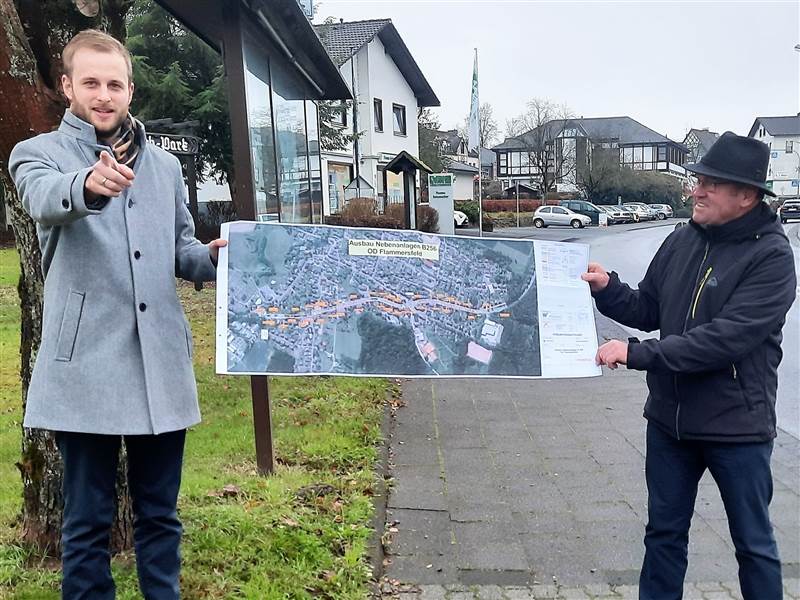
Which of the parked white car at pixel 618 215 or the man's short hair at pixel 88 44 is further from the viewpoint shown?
the parked white car at pixel 618 215

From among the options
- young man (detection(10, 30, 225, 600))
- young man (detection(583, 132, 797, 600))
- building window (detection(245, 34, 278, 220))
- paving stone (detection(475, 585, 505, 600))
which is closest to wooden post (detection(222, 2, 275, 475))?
building window (detection(245, 34, 278, 220))

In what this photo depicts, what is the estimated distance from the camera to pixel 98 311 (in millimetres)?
2496

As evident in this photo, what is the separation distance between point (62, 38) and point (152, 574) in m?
2.28

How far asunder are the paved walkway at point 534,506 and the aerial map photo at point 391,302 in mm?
1156

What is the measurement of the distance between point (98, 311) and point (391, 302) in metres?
1.32

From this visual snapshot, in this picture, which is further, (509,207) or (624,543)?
(509,207)

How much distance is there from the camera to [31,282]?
3336mm

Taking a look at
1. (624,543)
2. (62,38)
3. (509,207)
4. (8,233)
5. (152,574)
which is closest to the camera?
(152,574)

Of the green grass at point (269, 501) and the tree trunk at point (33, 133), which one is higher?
the tree trunk at point (33, 133)

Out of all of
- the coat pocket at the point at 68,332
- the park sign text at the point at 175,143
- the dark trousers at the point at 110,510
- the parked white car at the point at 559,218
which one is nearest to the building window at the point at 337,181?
the parked white car at the point at 559,218

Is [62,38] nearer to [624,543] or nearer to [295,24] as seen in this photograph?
[295,24]

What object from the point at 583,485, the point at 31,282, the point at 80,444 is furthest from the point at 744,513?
the point at 31,282

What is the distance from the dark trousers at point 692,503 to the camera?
2.93 m

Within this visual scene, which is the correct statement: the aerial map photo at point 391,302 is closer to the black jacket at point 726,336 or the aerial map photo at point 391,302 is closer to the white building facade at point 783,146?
the black jacket at point 726,336
